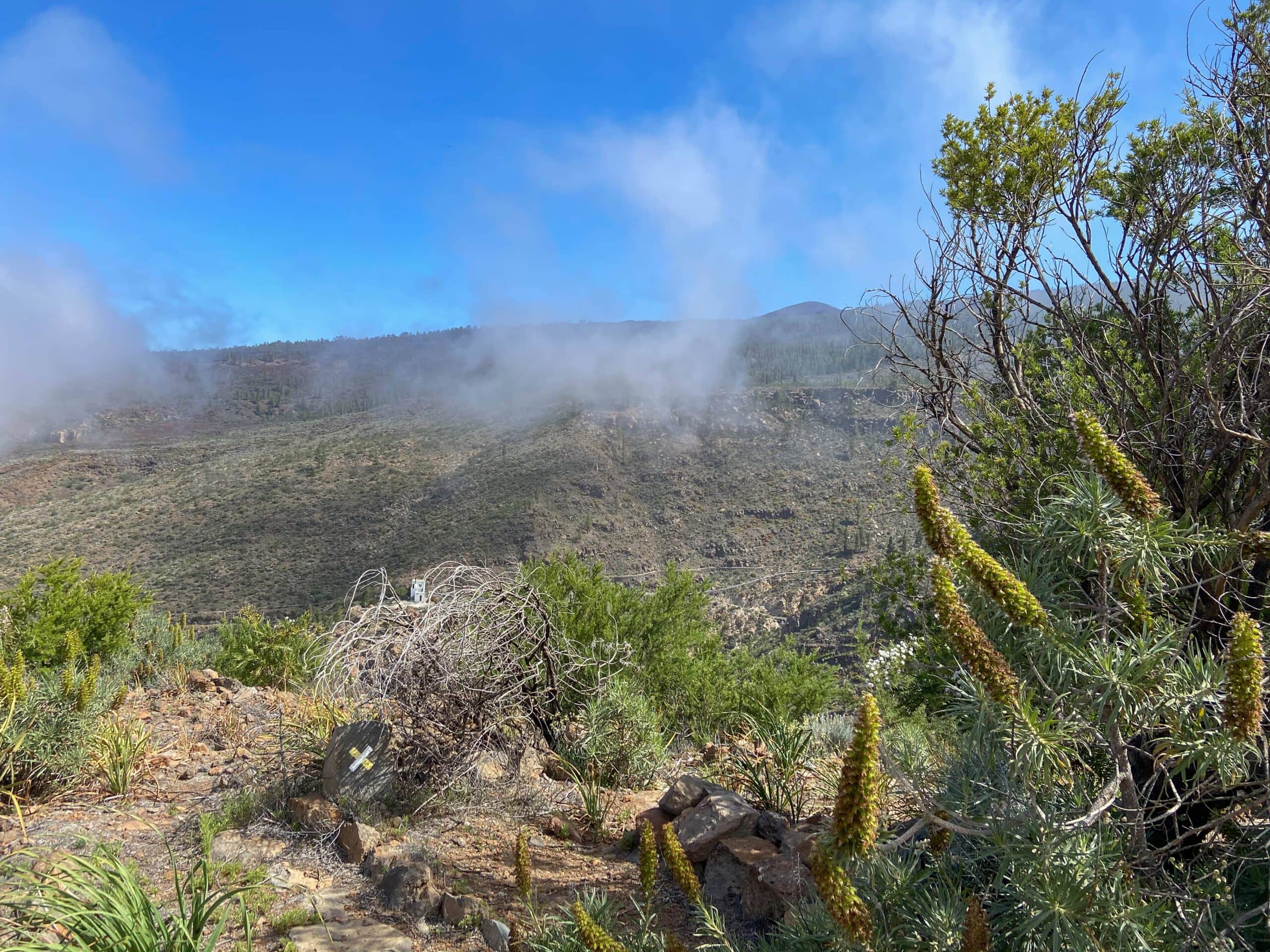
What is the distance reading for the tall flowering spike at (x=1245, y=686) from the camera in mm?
1688

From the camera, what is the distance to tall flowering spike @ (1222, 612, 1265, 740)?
5.54 feet

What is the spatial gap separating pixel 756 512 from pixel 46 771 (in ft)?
134

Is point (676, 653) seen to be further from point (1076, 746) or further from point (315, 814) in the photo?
point (1076, 746)

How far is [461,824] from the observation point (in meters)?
4.95

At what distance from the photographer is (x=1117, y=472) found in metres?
2.12

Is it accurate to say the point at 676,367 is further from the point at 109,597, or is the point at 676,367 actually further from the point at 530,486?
the point at 109,597

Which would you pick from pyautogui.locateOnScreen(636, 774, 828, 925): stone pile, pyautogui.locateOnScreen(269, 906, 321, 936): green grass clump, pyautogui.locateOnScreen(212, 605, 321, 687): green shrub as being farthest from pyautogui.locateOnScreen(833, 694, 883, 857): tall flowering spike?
pyautogui.locateOnScreen(212, 605, 321, 687): green shrub

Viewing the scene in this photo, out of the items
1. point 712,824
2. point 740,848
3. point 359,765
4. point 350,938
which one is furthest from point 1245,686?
point 359,765

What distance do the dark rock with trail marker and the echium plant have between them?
11.7 feet

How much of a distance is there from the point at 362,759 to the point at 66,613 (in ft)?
21.5

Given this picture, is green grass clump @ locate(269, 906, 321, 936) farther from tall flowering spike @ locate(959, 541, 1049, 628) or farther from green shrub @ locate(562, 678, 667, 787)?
tall flowering spike @ locate(959, 541, 1049, 628)

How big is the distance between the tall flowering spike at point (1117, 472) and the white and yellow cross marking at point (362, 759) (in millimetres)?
4493

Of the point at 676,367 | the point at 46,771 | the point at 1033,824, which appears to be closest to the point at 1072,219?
the point at 1033,824

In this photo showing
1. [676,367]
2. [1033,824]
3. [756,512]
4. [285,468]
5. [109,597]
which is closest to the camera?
[1033,824]
